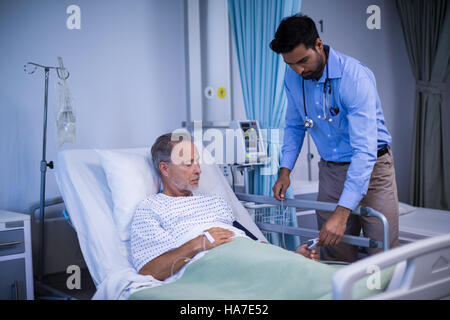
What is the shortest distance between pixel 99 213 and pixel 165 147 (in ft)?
1.53

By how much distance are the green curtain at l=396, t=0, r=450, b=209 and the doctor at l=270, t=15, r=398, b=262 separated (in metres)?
2.61

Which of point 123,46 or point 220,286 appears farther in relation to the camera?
point 123,46

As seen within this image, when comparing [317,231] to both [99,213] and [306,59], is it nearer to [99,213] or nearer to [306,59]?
[306,59]

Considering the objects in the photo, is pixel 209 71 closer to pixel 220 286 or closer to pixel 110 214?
pixel 110 214

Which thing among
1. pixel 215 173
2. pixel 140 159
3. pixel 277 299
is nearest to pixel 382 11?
pixel 215 173

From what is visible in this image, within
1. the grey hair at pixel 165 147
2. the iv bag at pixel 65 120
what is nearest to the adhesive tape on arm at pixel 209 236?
the grey hair at pixel 165 147

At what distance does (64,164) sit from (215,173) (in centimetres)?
84

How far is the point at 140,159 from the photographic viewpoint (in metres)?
2.39

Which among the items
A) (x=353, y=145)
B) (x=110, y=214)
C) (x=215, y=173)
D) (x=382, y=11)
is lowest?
(x=110, y=214)

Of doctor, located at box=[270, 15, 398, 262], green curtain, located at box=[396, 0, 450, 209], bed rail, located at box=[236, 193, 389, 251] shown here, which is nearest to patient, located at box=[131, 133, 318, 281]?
bed rail, located at box=[236, 193, 389, 251]

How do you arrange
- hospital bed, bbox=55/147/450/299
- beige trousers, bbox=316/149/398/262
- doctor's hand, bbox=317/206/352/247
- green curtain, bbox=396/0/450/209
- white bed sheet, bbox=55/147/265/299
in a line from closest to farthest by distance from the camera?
hospital bed, bbox=55/147/450/299, doctor's hand, bbox=317/206/352/247, white bed sheet, bbox=55/147/265/299, beige trousers, bbox=316/149/398/262, green curtain, bbox=396/0/450/209

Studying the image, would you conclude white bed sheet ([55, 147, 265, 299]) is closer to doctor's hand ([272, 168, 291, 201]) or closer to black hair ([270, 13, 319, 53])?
doctor's hand ([272, 168, 291, 201])

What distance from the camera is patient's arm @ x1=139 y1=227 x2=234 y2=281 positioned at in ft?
5.95

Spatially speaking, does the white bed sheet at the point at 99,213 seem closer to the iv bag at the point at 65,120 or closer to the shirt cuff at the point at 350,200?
the iv bag at the point at 65,120
